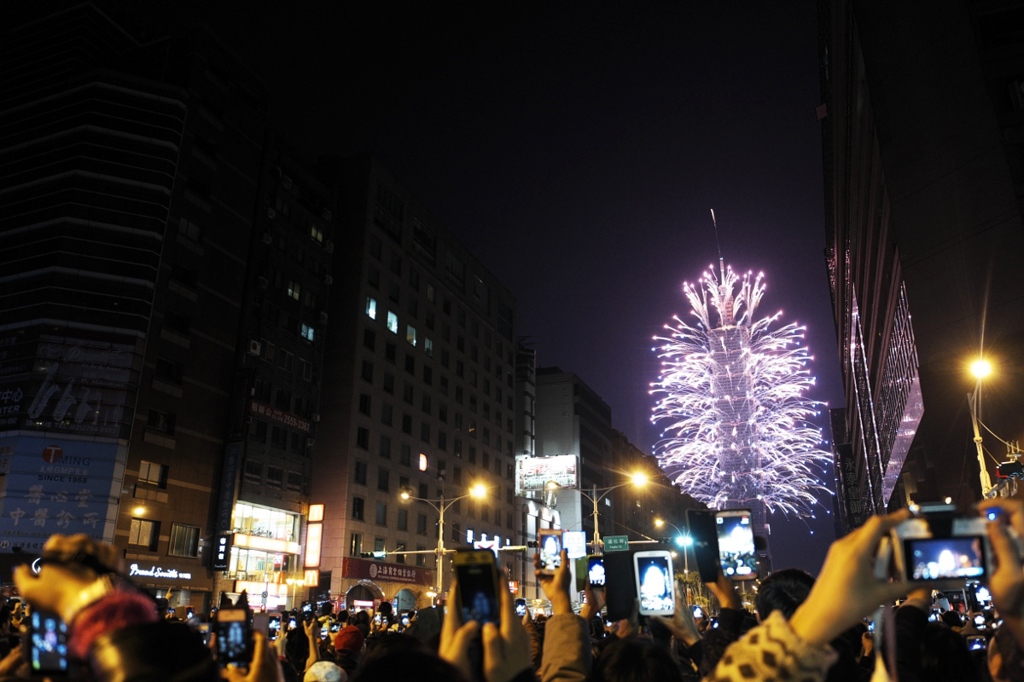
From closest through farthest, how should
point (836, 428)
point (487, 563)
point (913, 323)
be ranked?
point (487, 563) → point (913, 323) → point (836, 428)

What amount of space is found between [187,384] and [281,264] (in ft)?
37.7

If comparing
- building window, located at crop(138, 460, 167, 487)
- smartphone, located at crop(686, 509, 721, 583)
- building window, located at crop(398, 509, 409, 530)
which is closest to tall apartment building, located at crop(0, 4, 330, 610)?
building window, located at crop(138, 460, 167, 487)

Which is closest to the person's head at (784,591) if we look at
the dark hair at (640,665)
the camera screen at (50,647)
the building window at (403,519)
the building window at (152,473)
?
the dark hair at (640,665)

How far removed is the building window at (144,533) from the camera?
3778cm

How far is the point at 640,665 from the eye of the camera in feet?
10.5

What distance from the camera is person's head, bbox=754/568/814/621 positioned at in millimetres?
4105

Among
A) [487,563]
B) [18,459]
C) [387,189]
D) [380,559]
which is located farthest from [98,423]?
[487,563]

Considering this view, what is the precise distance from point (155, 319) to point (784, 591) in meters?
42.1

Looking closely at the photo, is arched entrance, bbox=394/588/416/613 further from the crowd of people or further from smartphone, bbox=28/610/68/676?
smartphone, bbox=28/610/68/676

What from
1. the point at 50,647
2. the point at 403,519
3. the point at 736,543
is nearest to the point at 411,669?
the point at 50,647

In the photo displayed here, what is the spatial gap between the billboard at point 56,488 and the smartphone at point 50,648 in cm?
3823

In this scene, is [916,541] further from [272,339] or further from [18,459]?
[272,339]

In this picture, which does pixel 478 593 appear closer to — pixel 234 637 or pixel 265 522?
pixel 234 637

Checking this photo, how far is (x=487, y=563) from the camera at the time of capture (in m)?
3.20
